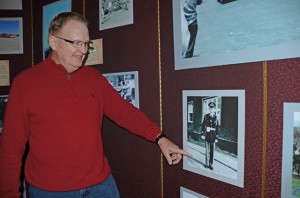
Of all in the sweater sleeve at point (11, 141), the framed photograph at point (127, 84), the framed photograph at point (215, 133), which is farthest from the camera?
the framed photograph at point (127, 84)

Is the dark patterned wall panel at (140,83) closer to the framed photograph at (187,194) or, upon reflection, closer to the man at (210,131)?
the framed photograph at (187,194)

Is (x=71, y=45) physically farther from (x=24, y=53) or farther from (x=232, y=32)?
(x=24, y=53)

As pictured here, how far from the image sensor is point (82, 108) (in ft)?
3.66

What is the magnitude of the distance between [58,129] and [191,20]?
734mm

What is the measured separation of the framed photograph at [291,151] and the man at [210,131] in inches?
10.0

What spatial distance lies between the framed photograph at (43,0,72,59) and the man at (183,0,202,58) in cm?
83

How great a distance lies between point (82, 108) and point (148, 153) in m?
0.41

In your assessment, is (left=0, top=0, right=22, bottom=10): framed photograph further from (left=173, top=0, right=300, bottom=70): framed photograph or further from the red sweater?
(left=173, top=0, right=300, bottom=70): framed photograph

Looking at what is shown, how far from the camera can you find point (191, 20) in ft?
3.36

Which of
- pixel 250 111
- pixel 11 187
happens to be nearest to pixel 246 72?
pixel 250 111

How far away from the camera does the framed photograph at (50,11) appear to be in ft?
5.03

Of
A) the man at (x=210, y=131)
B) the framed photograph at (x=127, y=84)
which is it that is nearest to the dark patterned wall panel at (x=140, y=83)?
the framed photograph at (x=127, y=84)

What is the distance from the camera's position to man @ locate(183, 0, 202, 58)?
1.01 metres

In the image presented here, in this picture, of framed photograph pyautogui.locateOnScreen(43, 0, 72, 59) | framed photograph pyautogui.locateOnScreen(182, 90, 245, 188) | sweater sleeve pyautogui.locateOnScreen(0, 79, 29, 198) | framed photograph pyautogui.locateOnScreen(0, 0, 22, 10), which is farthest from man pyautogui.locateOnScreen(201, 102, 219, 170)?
framed photograph pyautogui.locateOnScreen(0, 0, 22, 10)
